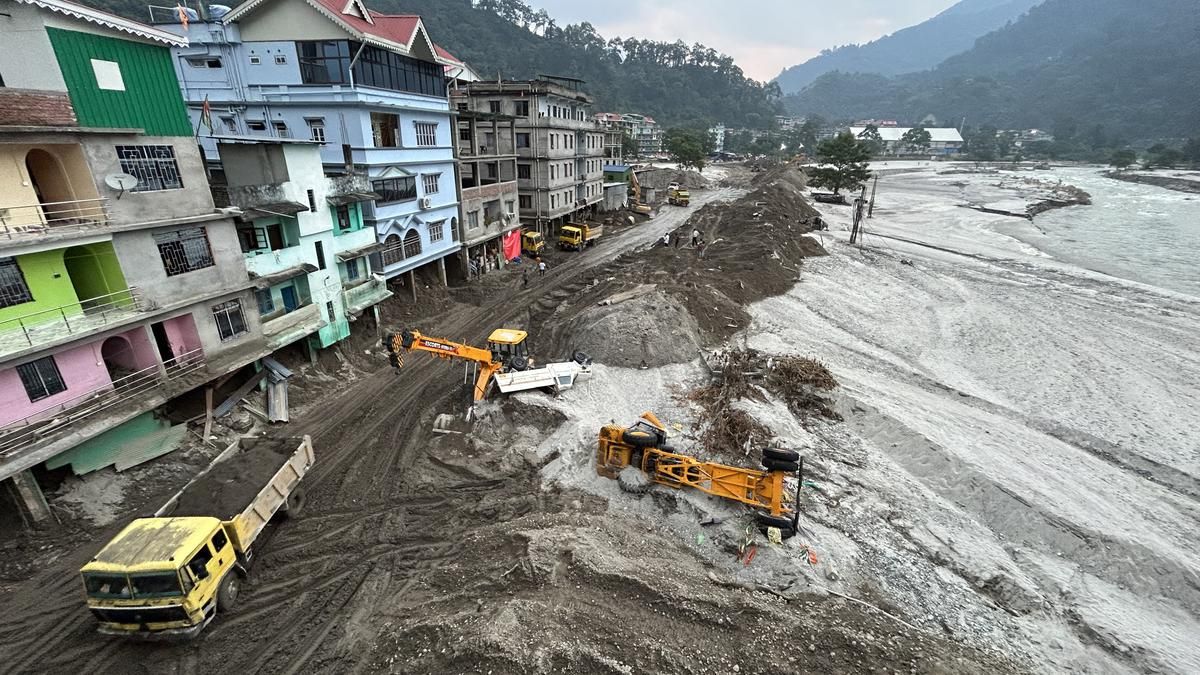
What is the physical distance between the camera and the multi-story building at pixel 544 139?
152 ft

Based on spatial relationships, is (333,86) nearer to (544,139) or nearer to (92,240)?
(92,240)

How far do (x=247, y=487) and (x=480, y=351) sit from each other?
28.4 feet

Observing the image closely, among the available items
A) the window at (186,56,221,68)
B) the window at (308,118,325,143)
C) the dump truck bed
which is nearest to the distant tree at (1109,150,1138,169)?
the window at (308,118,325,143)

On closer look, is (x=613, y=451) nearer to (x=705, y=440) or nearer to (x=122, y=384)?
(x=705, y=440)

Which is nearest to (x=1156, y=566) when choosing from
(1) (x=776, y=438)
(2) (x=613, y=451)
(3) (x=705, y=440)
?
(1) (x=776, y=438)

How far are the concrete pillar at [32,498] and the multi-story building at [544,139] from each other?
3400cm

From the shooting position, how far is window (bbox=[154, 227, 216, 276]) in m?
17.1

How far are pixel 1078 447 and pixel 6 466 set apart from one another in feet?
111

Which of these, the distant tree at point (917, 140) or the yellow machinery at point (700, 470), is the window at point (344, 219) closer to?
the yellow machinery at point (700, 470)

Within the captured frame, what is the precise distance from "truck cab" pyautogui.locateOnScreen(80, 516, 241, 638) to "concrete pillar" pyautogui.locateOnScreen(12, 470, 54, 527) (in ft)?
16.8

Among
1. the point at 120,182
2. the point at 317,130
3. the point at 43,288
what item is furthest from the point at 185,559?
the point at 317,130

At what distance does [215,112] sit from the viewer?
1113 inches

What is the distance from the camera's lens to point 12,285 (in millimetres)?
13867

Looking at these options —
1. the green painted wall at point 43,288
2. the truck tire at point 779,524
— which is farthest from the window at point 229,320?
the truck tire at point 779,524
